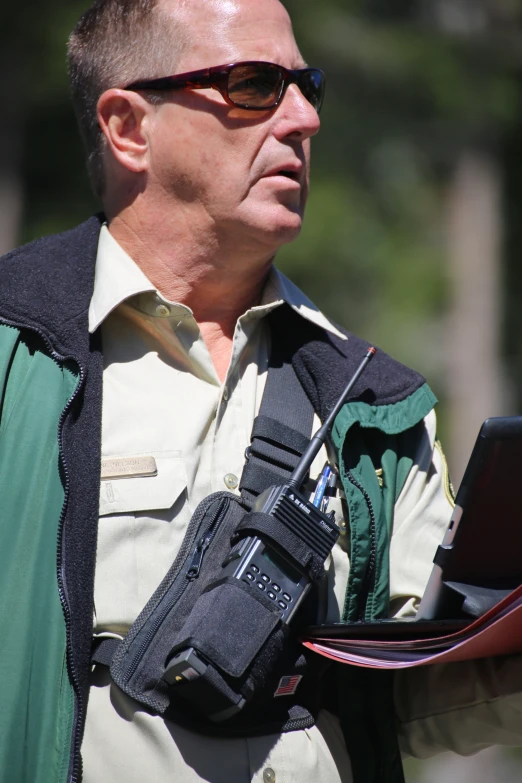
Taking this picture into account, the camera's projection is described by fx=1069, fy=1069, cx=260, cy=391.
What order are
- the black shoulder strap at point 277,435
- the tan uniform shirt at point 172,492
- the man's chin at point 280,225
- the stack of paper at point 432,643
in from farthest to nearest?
the man's chin at point 280,225
the black shoulder strap at point 277,435
the tan uniform shirt at point 172,492
the stack of paper at point 432,643

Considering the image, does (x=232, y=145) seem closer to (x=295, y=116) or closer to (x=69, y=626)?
(x=295, y=116)

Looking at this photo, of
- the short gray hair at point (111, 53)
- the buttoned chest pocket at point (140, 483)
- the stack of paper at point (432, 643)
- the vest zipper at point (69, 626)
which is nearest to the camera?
the stack of paper at point (432, 643)

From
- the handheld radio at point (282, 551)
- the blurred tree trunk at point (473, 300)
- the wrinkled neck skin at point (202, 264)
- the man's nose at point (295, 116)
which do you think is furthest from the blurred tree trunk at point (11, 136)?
the handheld radio at point (282, 551)

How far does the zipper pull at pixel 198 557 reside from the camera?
2422 mm

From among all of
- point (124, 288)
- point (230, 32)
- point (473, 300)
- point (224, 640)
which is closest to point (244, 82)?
point (230, 32)

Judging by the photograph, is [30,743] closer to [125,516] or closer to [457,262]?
[125,516]

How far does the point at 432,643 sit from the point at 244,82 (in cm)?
153

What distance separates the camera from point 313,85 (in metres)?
2.99

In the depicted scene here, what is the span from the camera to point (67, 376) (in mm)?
2480

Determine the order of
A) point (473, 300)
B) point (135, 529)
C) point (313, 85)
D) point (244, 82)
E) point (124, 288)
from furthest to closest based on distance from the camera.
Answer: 1. point (473, 300)
2. point (313, 85)
3. point (244, 82)
4. point (124, 288)
5. point (135, 529)

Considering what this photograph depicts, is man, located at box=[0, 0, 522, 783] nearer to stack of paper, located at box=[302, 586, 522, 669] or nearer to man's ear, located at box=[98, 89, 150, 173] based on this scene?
man's ear, located at box=[98, 89, 150, 173]

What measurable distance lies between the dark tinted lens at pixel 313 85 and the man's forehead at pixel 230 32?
0.17 ft

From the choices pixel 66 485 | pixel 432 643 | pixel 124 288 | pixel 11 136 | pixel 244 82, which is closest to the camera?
pixel 432 643

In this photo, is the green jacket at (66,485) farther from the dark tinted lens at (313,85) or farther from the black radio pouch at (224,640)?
the dark tinted lens at (313,85)
